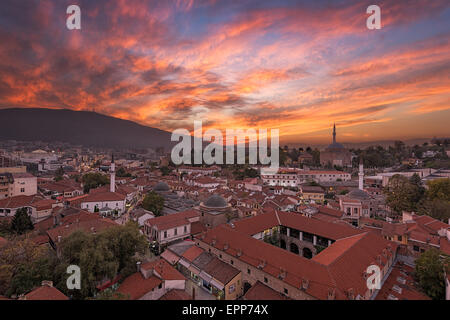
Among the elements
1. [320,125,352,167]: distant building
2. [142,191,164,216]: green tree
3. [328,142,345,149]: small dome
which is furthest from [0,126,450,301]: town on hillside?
[328,142,345,149]: small dome

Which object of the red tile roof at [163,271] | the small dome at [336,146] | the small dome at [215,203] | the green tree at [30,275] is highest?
the small dome at [336,146]

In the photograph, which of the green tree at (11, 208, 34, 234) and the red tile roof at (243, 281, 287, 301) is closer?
the red tile roof at (243, 281, 287, 301)

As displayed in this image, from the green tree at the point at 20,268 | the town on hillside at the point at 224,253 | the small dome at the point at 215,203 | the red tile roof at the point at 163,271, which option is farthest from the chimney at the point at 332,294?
the small dome at the point at 215,203

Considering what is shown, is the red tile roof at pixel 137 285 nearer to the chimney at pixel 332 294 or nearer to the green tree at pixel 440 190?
the chimney at pixel 332 294

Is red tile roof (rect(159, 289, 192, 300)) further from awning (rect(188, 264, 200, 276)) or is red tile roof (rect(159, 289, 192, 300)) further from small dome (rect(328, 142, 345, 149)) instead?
small dome (rect(328, 142, 345, 149))

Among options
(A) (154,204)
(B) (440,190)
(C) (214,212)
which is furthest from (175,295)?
(B) (440,190)

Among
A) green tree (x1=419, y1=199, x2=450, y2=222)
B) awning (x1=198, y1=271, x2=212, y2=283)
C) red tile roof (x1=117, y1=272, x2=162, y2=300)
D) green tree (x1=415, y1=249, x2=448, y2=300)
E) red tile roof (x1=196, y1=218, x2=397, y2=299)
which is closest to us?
red tile roof (x1=196, y1=218, x2=397, y2=299)
